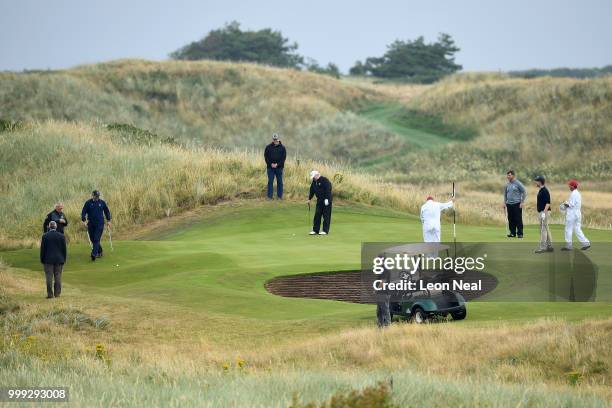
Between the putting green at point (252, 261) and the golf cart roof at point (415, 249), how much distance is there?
4.72 ft

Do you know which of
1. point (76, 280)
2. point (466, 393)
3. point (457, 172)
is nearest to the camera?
point (466, 393)

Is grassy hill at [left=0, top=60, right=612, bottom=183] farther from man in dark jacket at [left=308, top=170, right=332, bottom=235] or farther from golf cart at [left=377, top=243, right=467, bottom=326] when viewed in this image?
golf cart at [left=377, top=243, right=467, bottom=326]

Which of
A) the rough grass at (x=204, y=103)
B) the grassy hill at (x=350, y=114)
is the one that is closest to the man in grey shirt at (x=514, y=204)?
the grassy hill at (x=350, y=114)

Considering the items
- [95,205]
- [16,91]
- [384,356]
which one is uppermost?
[16,91]

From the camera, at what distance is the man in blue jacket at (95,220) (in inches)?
1264

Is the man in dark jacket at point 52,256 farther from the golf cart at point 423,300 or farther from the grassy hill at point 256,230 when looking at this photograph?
the golf cart at point 423,300

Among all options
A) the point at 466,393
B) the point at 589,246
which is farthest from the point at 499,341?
the point at 589,246

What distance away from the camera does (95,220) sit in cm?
3238

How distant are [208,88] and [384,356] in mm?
76237

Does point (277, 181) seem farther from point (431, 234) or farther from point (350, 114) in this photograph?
point (350, 114)

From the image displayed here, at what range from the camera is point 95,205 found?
3291cm

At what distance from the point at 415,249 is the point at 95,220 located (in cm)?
1177

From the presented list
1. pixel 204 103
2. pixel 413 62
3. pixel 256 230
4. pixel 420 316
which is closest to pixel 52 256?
pixel 420 316

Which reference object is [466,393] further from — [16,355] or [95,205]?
[95,205]
